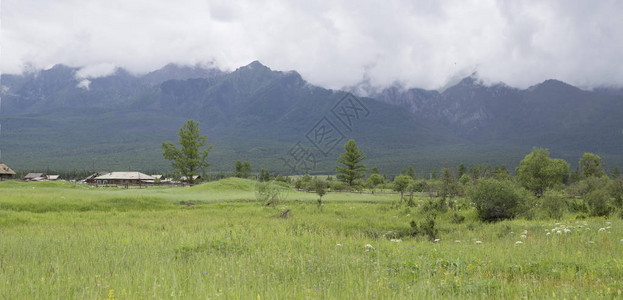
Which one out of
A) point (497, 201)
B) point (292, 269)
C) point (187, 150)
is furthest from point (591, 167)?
point (292, 269)

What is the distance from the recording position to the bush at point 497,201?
1720 cm

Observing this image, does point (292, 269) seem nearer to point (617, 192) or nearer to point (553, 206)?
point (553, 206)

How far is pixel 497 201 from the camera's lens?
17.1 metres

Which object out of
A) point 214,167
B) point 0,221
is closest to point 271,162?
point 214,167

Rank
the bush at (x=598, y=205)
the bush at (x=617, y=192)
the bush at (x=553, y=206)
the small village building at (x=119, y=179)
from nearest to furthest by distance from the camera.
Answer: the bush at (x=598, y=205)
the bush at (x=553, y=206)
the bush at (x=617, y=192)
the small village building at (x=119, y=179)

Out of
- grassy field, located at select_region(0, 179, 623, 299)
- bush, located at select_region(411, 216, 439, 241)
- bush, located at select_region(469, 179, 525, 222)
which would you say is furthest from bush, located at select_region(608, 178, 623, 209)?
bush, located at select_region(411, 216, 439, 241)

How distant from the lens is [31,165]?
148750 millimetres

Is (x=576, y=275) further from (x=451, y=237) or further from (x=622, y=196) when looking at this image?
(x=622, y=196)

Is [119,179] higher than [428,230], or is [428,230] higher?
[119,179]

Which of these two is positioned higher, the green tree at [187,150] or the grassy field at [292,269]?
the green tree at [187,150]

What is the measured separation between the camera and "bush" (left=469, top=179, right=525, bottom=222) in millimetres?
17203

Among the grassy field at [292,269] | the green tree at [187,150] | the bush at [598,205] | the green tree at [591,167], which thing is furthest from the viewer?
the green tree at [591,167]

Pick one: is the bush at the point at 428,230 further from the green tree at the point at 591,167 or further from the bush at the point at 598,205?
the green tree at the point at 591,167

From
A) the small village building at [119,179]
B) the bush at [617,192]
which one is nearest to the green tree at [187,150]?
the bush at [617,192]
